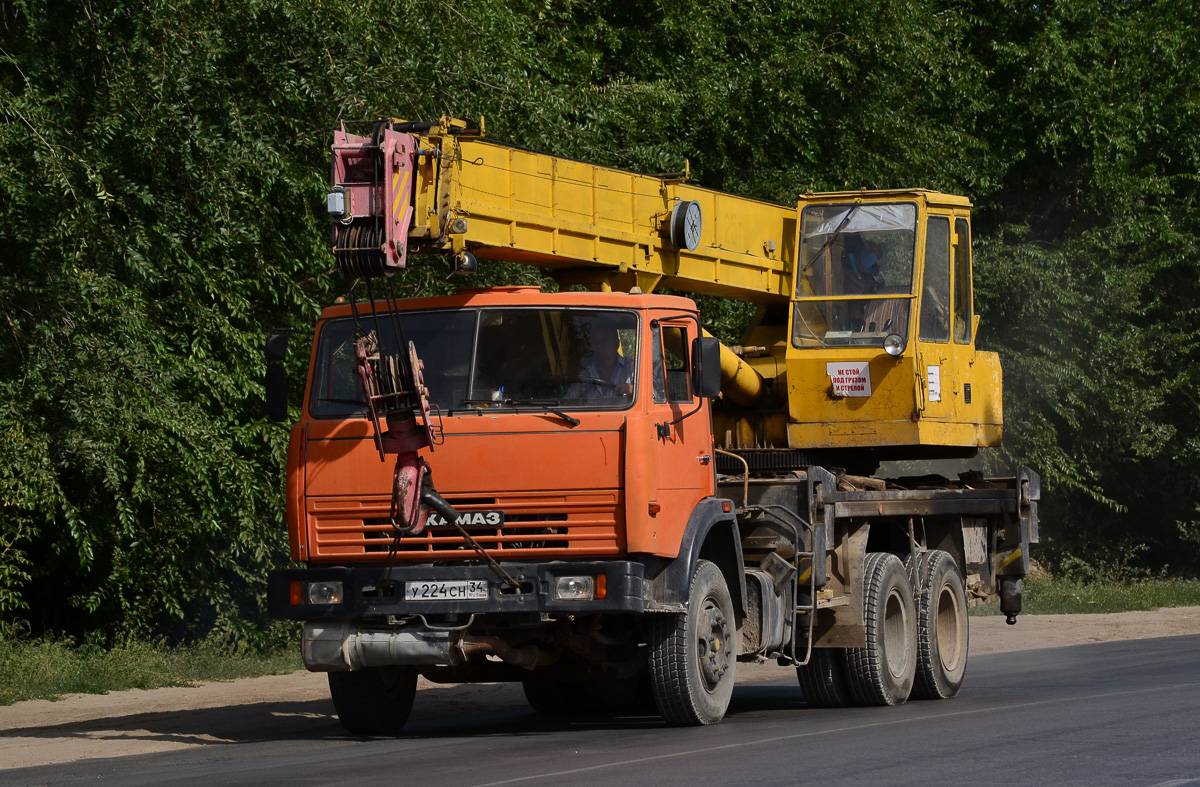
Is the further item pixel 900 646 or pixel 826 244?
pixel 826 244

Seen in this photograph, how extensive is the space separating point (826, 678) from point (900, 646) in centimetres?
85

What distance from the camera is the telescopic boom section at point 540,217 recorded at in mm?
9438

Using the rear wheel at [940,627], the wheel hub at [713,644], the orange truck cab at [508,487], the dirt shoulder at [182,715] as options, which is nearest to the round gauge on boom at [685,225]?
the orange truck cab at [508,487]

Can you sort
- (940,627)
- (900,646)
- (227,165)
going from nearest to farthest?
(900,646)
(940,627)
(227,165)

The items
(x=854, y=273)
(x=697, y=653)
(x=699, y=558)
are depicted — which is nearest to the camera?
(x=697, y=653)

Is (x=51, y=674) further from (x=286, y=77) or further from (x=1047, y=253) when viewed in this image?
(x=1047, y=253)

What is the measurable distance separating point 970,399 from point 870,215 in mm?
2034

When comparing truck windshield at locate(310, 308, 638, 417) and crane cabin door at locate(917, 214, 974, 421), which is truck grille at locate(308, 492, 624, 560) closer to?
truck windshield at locate(310, 308, 638, 417)

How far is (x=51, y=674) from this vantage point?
15.2 metres

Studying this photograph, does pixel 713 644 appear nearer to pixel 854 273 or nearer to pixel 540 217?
pixel 540 217

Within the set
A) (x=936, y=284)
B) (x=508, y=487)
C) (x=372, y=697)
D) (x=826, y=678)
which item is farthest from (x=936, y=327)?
(x=372, y=697)

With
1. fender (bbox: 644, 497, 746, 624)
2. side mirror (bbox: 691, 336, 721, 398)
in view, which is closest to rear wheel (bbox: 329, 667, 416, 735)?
fender (bbox: 644, 497, 746, 624)

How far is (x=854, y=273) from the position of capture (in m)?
13.8

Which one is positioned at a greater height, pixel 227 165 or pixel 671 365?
pixel 227 165
